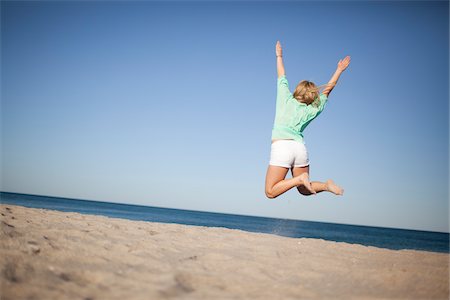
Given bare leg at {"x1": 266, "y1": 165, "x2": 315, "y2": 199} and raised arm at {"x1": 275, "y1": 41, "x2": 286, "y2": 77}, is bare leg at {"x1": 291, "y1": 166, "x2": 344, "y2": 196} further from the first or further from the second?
raised arm at {"x1": 275, "y1": 41, "x2": 286, "y2": 77}

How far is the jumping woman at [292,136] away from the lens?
11.7 feet

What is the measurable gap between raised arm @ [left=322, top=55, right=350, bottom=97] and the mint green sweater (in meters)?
0.27

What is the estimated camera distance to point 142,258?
273 centimetres

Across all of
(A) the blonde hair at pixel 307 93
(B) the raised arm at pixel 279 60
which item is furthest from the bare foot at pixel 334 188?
(B) the raised arm at pixel 279 60

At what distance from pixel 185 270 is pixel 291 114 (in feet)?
7.18

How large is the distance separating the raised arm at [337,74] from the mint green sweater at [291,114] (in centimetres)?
27

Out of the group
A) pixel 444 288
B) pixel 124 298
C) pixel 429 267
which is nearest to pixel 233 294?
pixel 124 298

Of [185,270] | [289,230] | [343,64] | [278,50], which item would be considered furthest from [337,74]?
[289,230]

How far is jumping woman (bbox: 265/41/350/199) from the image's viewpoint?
140 inches

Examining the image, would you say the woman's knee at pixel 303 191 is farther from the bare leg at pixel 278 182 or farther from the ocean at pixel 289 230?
the ocean at pixel 289 230

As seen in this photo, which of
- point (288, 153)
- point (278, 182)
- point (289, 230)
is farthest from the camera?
point (289, 230)

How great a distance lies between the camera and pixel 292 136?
356 cm

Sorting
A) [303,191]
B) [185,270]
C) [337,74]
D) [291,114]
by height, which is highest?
[337,74]

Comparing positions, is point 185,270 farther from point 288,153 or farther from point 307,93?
point 307,93
